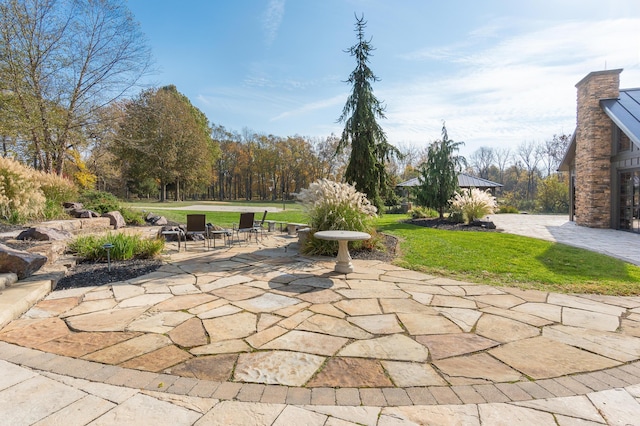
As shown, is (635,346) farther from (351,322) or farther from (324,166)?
(324,166)

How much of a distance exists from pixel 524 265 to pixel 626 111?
8.98m

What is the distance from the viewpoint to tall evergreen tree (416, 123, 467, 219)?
1352 cm

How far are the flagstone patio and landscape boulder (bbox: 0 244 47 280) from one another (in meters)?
0.75

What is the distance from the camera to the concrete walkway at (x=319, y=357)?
1.83 m

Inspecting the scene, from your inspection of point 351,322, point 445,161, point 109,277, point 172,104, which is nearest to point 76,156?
point 172,104

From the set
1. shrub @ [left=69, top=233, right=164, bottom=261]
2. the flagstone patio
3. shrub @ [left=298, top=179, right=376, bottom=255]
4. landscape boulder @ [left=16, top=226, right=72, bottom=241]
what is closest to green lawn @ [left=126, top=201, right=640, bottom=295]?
the flagstone patio

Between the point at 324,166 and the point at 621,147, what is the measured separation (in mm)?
32410

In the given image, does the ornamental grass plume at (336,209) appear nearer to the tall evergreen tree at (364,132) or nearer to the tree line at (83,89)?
the tree line at (83,89)

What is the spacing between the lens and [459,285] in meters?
4.48

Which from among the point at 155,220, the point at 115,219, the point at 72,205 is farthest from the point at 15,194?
the point at 155,220

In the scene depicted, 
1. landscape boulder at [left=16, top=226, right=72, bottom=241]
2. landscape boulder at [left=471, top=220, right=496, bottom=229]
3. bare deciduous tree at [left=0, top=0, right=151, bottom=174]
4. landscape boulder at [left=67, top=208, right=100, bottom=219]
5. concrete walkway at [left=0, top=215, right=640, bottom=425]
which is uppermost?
bare deciduous tree at [left=0, top=0, right=151, bottom=174]

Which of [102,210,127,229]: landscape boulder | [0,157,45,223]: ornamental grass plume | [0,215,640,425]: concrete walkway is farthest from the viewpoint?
[102,210,127,229]: landscape boulder

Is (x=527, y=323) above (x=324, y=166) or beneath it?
beneath

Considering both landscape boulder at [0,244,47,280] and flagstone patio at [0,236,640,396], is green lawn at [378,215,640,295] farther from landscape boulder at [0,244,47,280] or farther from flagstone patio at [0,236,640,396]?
landscape boulder at [0,244,47,280]
